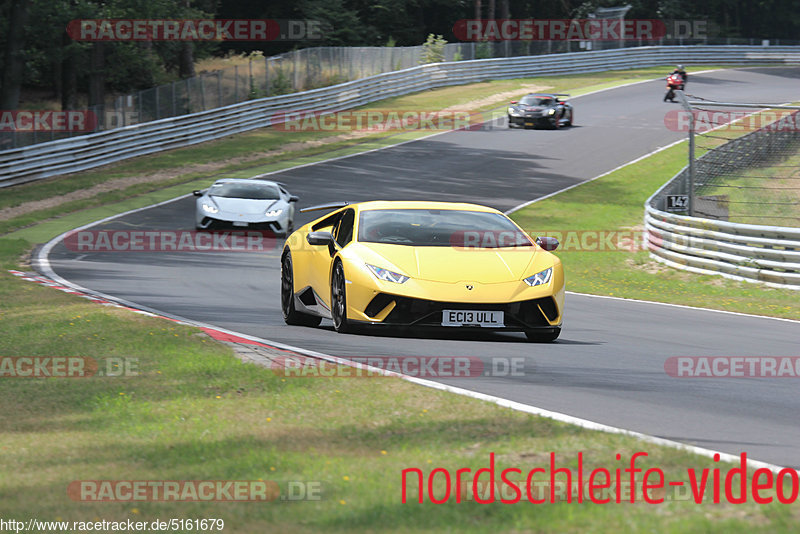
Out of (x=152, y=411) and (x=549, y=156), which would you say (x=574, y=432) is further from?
(x=549, y=156)

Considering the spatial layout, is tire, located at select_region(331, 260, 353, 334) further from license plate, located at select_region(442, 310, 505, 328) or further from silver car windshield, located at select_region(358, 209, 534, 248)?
license plate, located at select_region(442, 310, 505, 328)

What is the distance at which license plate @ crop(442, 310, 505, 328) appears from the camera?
9.84 m

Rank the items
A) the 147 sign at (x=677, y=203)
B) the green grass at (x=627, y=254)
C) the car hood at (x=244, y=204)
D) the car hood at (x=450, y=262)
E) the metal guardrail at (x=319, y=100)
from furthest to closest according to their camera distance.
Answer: the metal guardrail at (x=319, y=100) < the 147 sign at (x=677, y=203) < the car hood at (x=244, y=204) < the green grass at (x=627, y=254) < the car hood at (x=450, y=262)

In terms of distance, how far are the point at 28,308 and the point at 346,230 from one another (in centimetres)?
438

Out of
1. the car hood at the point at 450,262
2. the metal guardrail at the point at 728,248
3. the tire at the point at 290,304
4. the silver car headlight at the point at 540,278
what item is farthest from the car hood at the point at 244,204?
the silver car headlight at the point at 540,278

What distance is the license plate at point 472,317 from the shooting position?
9844 millimetres

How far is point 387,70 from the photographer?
54.0 m

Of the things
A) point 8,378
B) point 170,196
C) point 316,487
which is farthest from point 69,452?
point 170,196

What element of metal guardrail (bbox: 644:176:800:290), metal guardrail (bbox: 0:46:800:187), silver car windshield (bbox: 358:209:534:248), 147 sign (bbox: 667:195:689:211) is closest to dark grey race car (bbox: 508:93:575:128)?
metal guardrail (bbox: 0:46:800:187)

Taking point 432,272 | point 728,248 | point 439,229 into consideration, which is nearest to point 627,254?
point 728,248

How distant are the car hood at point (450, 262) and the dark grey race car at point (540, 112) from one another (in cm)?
3365

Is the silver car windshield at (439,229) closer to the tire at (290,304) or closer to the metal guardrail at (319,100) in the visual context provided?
the tire at (290,304)

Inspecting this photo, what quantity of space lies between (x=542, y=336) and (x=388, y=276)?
1.79 meters

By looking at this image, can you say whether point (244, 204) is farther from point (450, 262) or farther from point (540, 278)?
point (540, 278)
